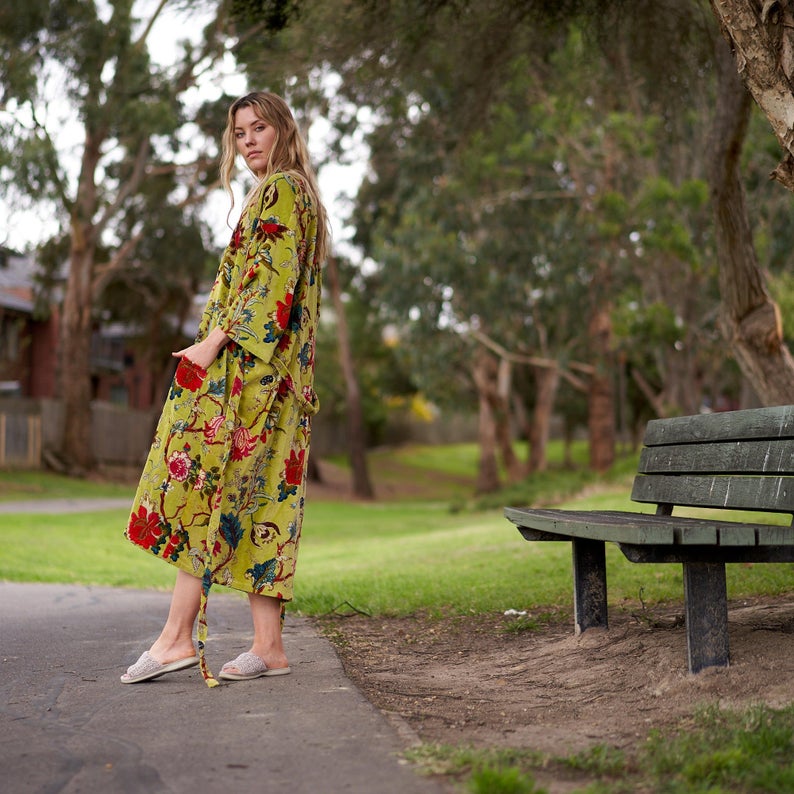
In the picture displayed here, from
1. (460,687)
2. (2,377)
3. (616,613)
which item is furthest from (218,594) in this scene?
(2,377)

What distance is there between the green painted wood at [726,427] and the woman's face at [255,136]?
→ 83.7 inches

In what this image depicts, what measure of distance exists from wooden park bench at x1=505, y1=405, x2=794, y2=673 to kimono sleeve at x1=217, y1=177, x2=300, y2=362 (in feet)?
4.37

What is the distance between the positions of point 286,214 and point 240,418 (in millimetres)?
777

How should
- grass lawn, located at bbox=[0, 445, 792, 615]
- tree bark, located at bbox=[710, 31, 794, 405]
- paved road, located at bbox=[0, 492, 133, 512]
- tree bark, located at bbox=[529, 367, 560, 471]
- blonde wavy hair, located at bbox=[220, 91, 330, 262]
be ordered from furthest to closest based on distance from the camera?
1. tree bark, located at bbox=[529, 367, 560, 471]
2. paved road, located at bbox=[0, 492, 133, 512]
3. tree bark, located at bbox=[710, 31, 794, 405]
4. grass lawn, located at bbox=[0, 445, 792, 615]
5. blonde wavy hair, located at bbox=[220, 91, 330, 262]

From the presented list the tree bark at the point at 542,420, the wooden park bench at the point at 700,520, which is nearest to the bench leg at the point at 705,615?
the wooden park bench at the point at 700,520

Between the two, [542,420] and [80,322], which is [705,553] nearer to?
[80,322]

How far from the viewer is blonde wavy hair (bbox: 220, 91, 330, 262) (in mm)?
4012

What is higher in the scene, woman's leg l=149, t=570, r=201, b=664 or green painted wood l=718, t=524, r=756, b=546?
green painted wood l=718, t=524, r=756, b=546

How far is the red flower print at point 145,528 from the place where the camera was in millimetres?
3785

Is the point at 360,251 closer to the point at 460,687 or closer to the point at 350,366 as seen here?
the point at 350,366

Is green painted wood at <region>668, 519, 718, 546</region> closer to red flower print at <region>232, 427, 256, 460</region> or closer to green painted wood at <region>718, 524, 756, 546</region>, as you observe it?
green painted wood at <region>718, 524, 756, 546</region>

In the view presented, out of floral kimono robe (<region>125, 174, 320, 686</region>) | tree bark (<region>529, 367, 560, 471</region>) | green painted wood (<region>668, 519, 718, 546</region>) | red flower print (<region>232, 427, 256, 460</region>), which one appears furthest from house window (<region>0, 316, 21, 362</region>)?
green painted wood (<region>668, 519, 718, 546</region>)

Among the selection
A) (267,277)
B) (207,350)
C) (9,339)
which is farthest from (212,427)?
(9,339)

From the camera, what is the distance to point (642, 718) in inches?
127
